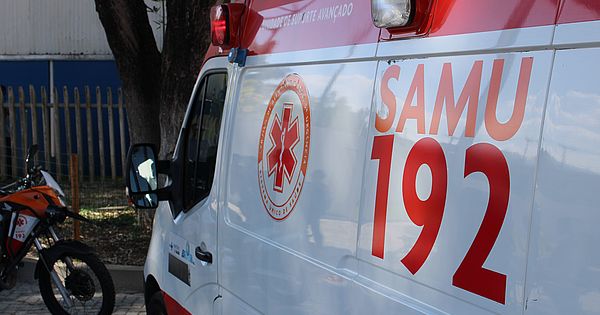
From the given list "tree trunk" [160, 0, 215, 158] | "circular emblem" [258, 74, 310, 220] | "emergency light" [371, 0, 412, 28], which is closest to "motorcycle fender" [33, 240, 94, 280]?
"tree trunk" [160, 0, 215, 158]

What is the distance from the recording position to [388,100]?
6.75 ft

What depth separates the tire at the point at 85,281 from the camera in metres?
5.69

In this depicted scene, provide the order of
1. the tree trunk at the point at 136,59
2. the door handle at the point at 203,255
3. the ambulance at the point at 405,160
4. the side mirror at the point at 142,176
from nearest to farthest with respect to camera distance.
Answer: the ambulance at the point at 405,160
the door handle at the point at 203,255
the side mirror at the point at 142,176
the tree trunk at the point at 136,59

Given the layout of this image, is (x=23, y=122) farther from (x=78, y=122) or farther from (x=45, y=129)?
(x=78, y=122)

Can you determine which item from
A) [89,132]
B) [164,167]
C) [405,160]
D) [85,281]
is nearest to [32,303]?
[85,281]

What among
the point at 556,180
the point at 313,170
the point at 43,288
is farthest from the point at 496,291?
the point at 43,288

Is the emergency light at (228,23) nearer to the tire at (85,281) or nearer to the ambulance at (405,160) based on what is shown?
the ambulance at (405,160)

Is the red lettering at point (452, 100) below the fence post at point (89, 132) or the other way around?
the other way around

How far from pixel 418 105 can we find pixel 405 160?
150mm

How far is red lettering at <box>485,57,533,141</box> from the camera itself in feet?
5.24

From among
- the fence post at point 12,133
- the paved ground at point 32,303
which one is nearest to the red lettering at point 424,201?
the paved ground at point 32,303

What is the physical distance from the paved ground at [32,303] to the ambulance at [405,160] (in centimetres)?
307

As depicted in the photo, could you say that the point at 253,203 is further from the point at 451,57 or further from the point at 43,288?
the point at 43,288

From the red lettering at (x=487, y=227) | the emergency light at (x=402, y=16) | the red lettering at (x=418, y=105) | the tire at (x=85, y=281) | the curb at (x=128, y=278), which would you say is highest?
the emergency light at (x=402, y=16)
